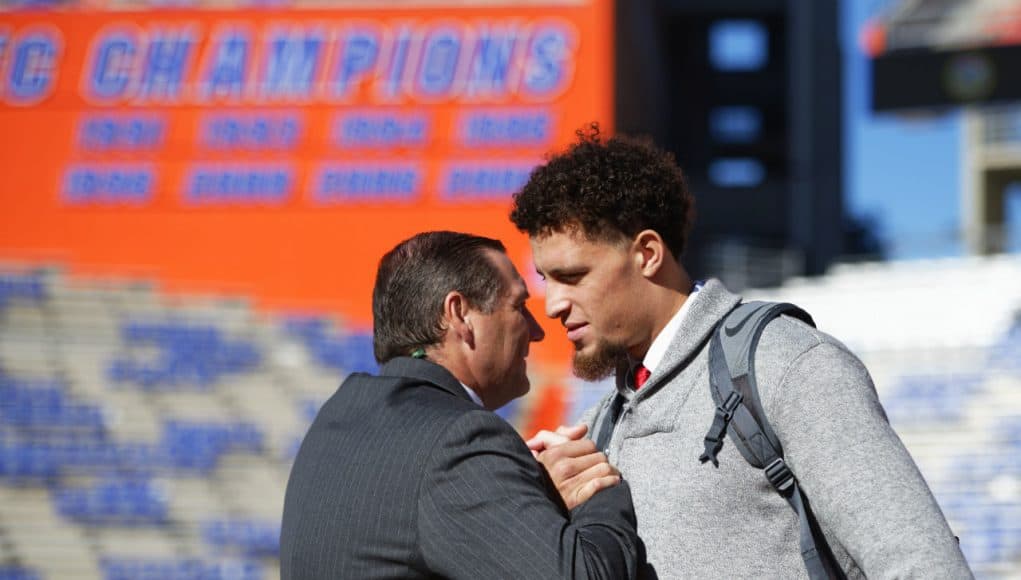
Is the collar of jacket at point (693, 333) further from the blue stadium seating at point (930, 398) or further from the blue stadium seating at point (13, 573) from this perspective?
the blue stadium seating at point (13, 573)

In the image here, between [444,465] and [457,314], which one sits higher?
[457,314]

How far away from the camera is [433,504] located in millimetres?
2219

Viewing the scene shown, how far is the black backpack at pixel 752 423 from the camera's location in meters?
2.21

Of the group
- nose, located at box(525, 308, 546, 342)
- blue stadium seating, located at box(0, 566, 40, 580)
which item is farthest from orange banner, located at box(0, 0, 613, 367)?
nose, located at box(525, 308, 546, 342)

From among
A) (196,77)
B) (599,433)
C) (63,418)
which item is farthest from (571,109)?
(599,433)

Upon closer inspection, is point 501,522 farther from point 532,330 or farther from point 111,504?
point 111,504

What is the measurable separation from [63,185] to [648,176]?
794 inches

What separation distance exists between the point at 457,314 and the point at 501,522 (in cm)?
49

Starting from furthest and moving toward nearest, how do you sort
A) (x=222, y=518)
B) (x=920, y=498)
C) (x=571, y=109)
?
(x=571, y=109), (x=222, y=518), (x=920, y=498)

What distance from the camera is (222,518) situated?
1569 cm

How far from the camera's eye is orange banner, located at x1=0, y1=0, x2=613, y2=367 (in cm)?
2036

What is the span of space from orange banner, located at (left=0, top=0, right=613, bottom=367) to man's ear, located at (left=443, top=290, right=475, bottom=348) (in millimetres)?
17319

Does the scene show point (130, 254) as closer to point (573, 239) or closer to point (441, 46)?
point (441, 46)

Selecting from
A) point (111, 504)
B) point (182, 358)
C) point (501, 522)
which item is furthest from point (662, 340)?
point (182, 358)
